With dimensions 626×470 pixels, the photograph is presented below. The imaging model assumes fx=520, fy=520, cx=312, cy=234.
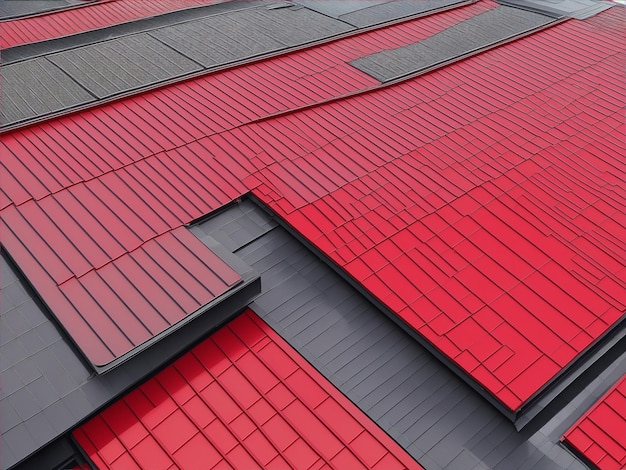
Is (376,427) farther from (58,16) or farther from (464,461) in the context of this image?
(58,16)

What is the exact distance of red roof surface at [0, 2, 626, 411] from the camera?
13328 mm

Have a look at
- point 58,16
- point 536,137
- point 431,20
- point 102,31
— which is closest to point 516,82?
point 536,137

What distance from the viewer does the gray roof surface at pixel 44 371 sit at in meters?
10.5

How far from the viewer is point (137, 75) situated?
20.1 meters

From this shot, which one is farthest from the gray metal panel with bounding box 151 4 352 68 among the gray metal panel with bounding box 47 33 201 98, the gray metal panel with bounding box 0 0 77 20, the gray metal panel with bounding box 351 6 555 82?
the gray metal panel with bounding box 0 0 77 20

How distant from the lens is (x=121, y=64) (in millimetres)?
20672

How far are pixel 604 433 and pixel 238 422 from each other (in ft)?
27.3

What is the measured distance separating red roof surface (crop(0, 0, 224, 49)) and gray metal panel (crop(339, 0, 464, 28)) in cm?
833

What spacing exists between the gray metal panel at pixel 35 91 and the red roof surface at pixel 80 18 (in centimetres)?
613

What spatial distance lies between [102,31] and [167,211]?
A: 14046 millimetres

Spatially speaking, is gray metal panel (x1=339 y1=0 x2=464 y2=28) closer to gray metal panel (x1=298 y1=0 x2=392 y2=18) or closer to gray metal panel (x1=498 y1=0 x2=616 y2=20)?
gray metal panel (x1=298 y1=0 x2=392 y2=18)

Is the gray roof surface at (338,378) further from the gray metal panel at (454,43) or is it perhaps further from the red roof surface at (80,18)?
the red roof surface at (80,18)

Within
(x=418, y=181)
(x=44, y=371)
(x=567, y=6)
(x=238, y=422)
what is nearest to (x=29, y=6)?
(x=418, y=181)

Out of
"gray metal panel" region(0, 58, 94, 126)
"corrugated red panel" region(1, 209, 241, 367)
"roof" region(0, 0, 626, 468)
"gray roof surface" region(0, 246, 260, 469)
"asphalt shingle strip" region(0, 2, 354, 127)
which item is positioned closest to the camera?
"gray roof surface" region(0, 246, 260, 469)
